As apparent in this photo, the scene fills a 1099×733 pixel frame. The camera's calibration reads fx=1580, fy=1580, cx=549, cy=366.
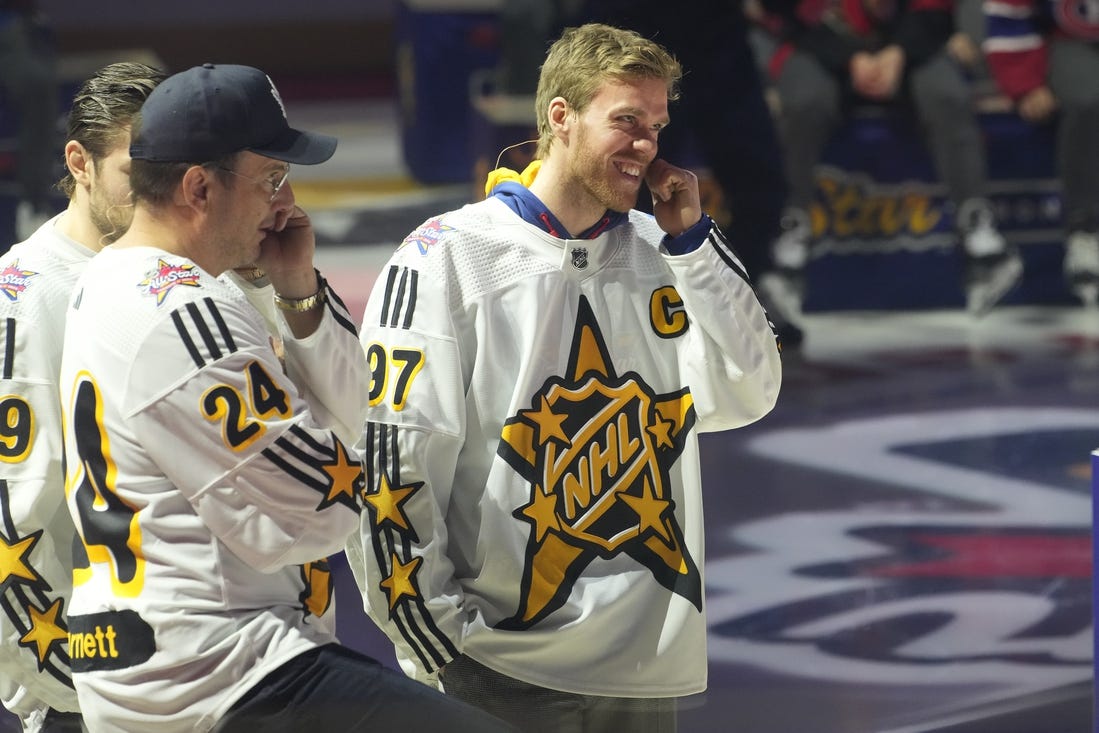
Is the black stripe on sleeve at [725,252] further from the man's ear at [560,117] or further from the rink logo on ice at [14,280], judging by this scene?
the rink logo on ice at [14,280]

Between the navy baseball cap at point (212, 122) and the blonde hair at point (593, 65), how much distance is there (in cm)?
70

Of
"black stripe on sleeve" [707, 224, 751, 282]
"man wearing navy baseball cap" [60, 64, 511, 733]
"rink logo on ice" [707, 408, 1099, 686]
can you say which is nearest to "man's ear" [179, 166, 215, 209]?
"man wearing navy baseball cap" [60, 64, 511, 733]

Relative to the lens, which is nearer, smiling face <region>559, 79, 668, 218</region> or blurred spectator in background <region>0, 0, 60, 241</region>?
smiling face <region>559, 79, 668, 218</region>

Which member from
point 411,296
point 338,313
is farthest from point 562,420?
point 338,313

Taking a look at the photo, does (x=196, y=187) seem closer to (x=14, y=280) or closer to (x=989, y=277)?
(x=14, y=280)

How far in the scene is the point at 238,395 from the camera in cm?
206

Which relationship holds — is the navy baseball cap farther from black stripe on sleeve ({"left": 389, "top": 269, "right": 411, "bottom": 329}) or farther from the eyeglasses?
black stripe on sleeve ({"left": 389, "top": 269, "right": 411, "bottom": 329})

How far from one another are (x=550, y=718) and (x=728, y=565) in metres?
2.29

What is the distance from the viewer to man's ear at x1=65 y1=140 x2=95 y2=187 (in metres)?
2.64

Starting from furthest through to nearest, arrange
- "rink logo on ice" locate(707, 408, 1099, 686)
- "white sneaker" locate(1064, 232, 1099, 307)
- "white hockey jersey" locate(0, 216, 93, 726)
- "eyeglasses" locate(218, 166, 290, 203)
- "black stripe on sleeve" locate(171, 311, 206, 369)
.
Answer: "white sneaker" locate(1064, 232, 1099, 307) < "rink logo on ice" locate(707, 408, 1099, 686) < "white hockey jersey" locate(0, 216, 93, 726) < "eyeglasses" locate(218, 166, 290, 203) < "black stripe on sleeve" locate(171, 311, 206, 369)

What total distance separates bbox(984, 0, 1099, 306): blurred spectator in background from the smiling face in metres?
5.88

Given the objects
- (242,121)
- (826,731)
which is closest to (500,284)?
(242,121)

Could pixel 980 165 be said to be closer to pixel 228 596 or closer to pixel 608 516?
pixel 608 516

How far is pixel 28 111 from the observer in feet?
28.9
